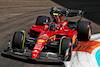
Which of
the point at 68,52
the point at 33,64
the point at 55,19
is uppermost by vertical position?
the point at 55,19

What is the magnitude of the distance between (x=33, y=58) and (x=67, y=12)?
159 inches

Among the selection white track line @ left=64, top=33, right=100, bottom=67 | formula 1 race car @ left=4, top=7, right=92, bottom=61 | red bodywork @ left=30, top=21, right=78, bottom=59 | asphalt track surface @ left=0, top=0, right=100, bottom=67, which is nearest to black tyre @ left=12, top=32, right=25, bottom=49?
formula 1 race car @ left=4, top=7, right=92, bottom=61

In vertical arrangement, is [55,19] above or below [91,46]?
above

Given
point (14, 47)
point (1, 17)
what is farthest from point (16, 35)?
point (1, 17)

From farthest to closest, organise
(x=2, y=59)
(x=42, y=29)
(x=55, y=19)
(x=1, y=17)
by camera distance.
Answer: (x=1, y=17)
(x=55, y=19)
(x=42, y=29)
(x=2, y=59)

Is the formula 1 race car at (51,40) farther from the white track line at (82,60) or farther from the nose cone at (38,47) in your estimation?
the white track line at (82,60)

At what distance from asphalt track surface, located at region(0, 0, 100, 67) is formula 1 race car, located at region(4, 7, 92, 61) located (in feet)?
1.21

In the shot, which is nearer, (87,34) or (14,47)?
(14,47)

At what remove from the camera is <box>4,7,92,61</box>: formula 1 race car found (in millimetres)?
8273

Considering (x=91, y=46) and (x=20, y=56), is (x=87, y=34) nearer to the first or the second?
(x=91, y=46)

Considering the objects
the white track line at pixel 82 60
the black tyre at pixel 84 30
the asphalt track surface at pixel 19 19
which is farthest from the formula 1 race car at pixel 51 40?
the asphalt track surface at pixel 19 19

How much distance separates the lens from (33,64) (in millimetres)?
8328

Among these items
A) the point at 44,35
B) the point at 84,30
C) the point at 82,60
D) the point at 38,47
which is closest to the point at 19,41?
the point at 38,47

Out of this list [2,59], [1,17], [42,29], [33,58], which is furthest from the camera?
[1,17]
